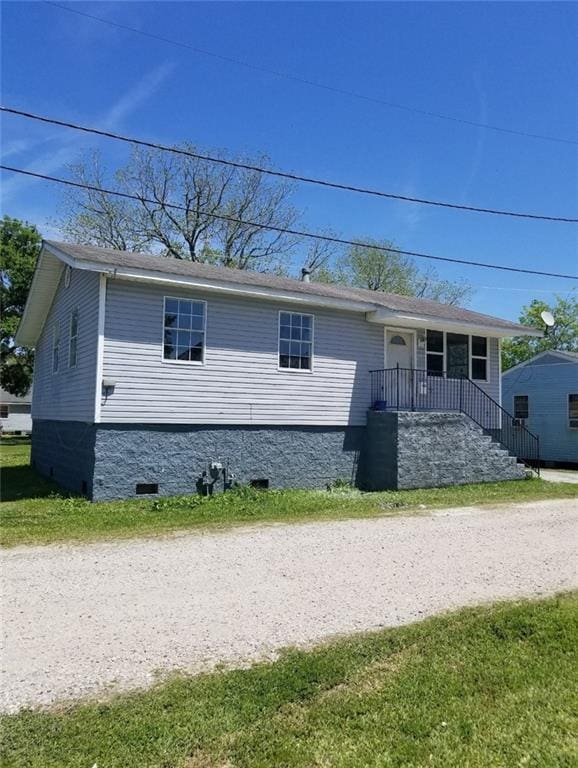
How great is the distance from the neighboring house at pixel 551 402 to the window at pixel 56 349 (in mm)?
15178

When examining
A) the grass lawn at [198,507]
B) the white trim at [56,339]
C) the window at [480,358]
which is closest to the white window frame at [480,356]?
the window at [480,358]

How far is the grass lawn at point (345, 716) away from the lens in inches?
117

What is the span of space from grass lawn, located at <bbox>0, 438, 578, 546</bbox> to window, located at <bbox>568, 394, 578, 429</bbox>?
807cm

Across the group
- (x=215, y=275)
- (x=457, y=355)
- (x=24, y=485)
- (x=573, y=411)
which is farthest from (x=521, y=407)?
(x=24, y=485)

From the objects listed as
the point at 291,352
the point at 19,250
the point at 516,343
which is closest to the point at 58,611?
the point at 291,352

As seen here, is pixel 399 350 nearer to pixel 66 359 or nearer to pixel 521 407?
pixel 66 359

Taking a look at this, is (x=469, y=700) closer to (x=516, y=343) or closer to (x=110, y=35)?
(x=110, y=35)

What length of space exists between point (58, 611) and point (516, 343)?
1699 inches

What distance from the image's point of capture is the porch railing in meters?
14.9

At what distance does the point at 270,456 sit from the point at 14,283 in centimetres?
2640

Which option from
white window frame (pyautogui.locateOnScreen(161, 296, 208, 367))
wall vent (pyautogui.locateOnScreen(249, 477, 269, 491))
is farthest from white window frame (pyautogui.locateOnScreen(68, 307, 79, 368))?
wall vent (pyautogui.locateOnScreen(249, 477, 269, 491))

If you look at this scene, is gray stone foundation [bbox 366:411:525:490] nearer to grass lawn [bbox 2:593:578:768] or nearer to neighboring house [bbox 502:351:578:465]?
neighboring house [bbox 502:351:578:465]

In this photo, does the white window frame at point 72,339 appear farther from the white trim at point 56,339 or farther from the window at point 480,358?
the window at point 480,358

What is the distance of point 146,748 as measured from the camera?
9.87 feet
